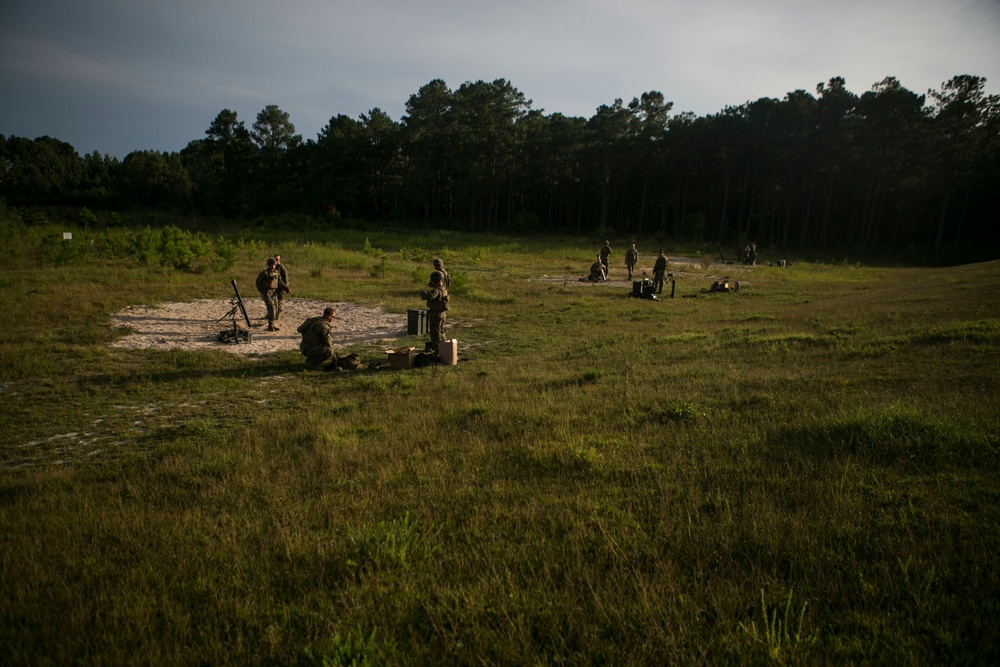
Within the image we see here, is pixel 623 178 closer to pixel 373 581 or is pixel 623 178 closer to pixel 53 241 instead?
pixel 53 241

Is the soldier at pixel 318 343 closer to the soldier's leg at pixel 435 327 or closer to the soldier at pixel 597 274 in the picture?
the soldier's leg at pixel 435 327

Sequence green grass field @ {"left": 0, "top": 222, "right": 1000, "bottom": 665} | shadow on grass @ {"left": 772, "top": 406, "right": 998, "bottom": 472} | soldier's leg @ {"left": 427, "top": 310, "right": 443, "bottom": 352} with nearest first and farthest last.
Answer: green grass field @ {"left": 0, "top": 222, "right": 1000, "bottom": 665} < shadow on grass @ {"left": 772, "top": 406, "right": 998, "bottom": 472} < soldier's leg @ {"left": 427, "top": 310, "right": 443, "bottom": 352}

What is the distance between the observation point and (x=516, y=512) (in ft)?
14.1

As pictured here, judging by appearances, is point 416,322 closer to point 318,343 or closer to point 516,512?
point 318,343

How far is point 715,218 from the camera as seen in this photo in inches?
2682

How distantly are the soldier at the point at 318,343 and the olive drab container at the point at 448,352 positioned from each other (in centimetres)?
237

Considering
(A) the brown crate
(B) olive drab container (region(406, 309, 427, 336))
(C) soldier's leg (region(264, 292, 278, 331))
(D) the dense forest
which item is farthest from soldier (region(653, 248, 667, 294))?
(D) the dense forest

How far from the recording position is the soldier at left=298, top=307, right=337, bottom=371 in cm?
1095

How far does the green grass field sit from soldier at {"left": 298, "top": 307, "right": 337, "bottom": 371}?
0.89 meters

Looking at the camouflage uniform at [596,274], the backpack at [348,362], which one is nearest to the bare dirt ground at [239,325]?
the backpack at [348,362]

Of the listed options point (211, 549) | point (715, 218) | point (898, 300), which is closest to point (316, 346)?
point (211, 549)

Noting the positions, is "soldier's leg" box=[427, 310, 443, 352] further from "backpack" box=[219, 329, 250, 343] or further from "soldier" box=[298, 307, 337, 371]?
"backpack" box=[219, 329, 250, 343]

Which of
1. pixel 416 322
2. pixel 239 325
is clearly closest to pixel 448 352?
pixel 416 322

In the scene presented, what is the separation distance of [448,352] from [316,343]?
9.62ft
